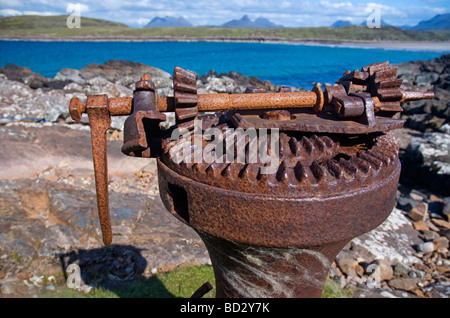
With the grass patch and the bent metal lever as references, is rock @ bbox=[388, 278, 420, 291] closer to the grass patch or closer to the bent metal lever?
the grass patch

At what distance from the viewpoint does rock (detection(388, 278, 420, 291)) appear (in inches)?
145

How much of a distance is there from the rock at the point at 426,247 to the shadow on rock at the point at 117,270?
311 centimetres

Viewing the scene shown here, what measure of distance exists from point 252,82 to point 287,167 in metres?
12.5

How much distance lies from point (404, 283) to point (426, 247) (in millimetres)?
917

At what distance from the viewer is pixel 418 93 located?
1.74m

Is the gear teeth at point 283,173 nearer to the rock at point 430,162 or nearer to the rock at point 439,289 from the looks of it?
the rock at point 439,289

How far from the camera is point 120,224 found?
4168mm

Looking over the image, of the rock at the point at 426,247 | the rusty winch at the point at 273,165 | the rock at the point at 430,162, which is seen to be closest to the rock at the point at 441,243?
the rock at the point at 426,247

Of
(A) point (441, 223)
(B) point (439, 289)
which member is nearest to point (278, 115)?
(B) point (439, 289)

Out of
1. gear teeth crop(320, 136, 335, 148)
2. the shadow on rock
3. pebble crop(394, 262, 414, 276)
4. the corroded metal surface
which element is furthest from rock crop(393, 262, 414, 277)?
the corroded metal surface

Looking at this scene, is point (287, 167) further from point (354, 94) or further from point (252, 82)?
point (252, 82)

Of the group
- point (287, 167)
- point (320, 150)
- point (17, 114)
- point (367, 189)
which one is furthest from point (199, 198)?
point (17, 114)

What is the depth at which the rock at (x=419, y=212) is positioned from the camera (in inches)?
199

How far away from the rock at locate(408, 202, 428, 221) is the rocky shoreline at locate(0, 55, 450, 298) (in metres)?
0.01
